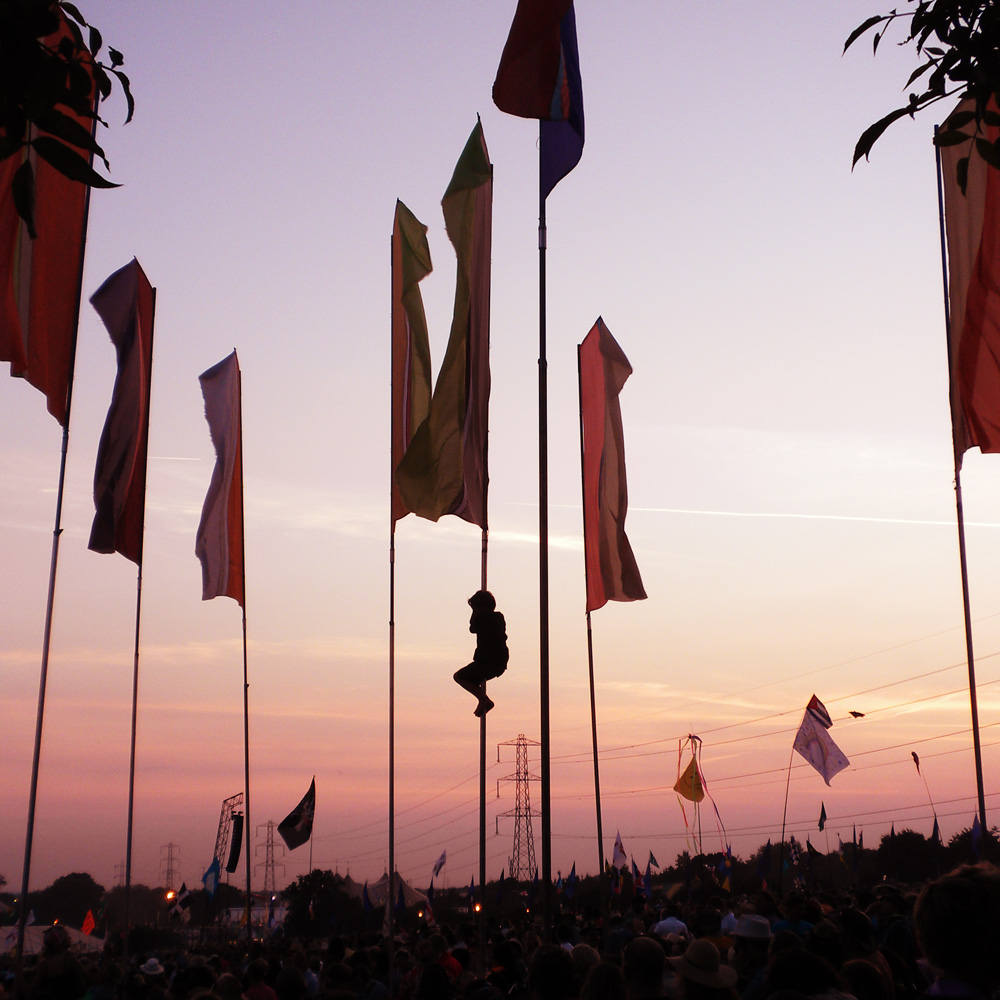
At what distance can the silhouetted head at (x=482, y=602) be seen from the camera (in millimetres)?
11633

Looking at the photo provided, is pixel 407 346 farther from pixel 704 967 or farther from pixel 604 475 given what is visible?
pixel 704 967

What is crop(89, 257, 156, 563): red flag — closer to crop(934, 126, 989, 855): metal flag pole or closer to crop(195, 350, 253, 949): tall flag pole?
crop(195, 350, 253, 949): tall flag pole

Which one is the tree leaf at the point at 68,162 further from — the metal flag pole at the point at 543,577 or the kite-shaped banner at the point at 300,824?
the kite-shaped banner at the point at 300,824

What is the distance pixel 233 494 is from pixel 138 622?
113 inches

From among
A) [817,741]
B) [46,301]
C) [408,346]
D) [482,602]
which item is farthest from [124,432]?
[817,741]

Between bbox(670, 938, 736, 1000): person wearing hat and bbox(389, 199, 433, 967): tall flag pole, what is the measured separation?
900 centimetres

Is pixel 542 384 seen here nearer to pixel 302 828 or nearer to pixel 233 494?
pixel 233 494

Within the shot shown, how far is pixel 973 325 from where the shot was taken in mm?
12125

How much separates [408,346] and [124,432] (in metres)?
4.54

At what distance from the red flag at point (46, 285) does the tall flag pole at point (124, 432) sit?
302cm

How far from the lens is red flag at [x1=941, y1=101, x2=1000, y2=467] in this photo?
11898 mm

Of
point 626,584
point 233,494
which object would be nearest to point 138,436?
point 233,494

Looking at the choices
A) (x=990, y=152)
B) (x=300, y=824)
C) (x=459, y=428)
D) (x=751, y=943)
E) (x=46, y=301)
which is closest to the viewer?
(x=990, y=152)

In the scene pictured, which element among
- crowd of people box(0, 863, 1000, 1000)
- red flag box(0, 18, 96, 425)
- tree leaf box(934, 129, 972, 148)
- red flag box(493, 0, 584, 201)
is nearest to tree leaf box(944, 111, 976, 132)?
tree leaf box(934, 129, 972, 148)
